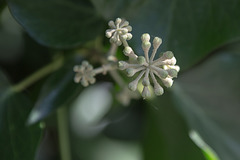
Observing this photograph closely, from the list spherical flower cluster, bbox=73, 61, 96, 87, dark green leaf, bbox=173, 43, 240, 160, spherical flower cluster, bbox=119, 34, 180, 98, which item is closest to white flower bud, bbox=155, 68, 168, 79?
spherical flower cluster, bbox=119, 34, 180, 98

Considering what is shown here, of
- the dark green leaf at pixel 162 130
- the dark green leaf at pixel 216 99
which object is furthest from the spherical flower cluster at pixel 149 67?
the dark green leaf at pixel 162 130

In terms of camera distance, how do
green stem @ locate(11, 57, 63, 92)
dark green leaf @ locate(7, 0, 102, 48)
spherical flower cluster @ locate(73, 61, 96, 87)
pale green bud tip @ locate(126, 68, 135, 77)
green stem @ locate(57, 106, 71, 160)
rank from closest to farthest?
pale green bud tip @ locate(126, 68, 135, 77)
spherical flower cluster @ locate(73, 61, 96, 87)
dark green leaf @ locate(7, 0, 102, 48)
green stem @ locate(11, 57, 63, 92)
green stem @ locate(57, 106, 71, 160)

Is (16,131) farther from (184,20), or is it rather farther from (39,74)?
(184,20)

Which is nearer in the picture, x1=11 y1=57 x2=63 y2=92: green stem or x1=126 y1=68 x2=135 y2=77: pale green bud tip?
x1=126 y1=68 x2=135 y2=77: pale green bud tip

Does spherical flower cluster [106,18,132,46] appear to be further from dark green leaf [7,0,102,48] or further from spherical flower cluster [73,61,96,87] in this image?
dark green leaf [7,0,102,48]

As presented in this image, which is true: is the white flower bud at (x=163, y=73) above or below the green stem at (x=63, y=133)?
below

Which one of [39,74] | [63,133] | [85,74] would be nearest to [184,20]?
[85,74]

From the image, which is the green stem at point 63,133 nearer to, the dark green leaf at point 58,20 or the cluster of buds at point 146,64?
the dark green leaf at point 58,20
